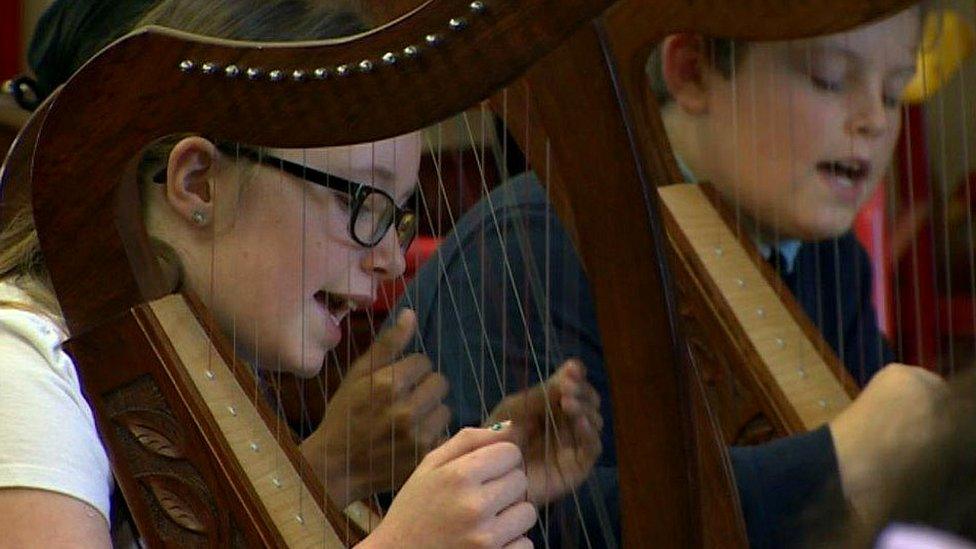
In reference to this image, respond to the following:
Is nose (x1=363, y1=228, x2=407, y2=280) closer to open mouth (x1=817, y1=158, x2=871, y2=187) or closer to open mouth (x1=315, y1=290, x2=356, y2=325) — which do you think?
open mouth (x1=315, y1=290, x2=356, y2=325)

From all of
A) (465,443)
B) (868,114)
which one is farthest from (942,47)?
(465,443)

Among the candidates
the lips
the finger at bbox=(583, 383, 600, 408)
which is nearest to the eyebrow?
the lips

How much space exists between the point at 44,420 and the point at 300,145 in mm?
255

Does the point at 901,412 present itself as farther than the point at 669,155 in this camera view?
No

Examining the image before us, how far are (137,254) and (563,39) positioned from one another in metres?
0.39

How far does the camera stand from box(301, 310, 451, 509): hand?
1.16 meters

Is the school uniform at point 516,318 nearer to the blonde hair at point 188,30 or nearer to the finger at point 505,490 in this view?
the finger at point 505,490

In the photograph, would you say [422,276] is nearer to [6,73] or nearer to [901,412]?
[901,412]

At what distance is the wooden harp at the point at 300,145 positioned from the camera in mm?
981

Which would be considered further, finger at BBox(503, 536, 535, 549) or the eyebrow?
the eyebrow

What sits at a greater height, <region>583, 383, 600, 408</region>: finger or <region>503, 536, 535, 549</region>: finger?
<region>583, 383, 600, 408</region>: finger

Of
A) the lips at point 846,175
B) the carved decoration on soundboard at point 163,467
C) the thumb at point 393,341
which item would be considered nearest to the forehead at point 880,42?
the lips at point 846,175

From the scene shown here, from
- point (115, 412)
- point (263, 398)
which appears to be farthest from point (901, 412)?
point (115, 412)

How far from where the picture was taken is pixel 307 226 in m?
1.23
